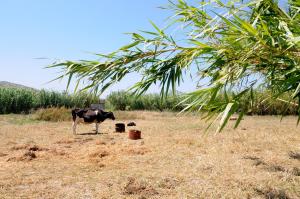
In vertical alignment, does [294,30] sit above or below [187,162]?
above

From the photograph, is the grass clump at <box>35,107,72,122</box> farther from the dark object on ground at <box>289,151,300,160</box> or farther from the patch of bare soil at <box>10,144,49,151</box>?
the dark object on ground at <box>289,151,300,160</box>

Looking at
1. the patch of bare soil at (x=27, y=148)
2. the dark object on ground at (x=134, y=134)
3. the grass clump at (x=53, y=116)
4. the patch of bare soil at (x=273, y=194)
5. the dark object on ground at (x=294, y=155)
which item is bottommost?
the patch of bare soil at (x=273, y=194)

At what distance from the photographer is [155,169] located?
782cm

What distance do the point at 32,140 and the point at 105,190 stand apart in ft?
22.5

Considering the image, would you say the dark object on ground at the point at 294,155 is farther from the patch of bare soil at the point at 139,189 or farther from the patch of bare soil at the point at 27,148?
the patch of bare soil at the point at 27,148

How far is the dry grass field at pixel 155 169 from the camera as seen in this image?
615 cm

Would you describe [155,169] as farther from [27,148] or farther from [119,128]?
[119,128]

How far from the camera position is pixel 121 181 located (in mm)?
6672

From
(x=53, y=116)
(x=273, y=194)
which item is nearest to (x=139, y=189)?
(x=273, y=194)

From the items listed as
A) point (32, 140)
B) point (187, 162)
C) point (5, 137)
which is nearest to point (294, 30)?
point (187, 162)

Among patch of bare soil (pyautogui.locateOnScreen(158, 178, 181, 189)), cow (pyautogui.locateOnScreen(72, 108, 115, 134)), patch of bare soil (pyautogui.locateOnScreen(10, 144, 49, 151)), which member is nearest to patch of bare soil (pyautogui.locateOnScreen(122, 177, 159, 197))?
patch of bare soil (pyautogui.locateOnScreen(158, 178, 181, 189))

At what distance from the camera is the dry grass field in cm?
615

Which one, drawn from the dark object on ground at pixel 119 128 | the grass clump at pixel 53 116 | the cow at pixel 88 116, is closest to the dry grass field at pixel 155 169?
the cow at pixel 88 116

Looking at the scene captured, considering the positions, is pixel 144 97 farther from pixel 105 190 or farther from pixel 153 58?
pixel 153 58
